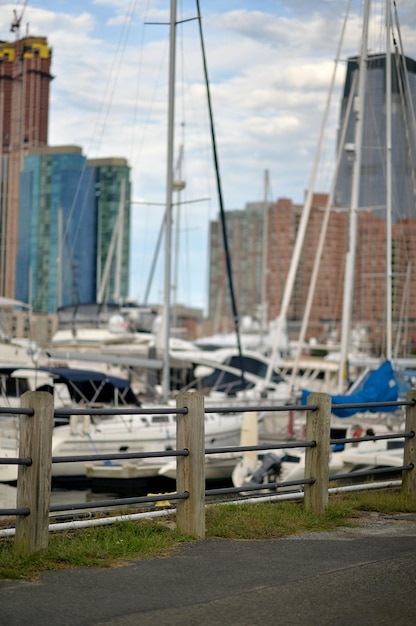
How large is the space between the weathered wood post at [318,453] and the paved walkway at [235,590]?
138 centimetres

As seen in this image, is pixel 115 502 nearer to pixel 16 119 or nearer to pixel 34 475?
pixel 34 475

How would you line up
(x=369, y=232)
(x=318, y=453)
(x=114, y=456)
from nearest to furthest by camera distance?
(x=114, y=456) → (x=318, y=453) → (x=369, y=232)

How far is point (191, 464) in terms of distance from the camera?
327 inches

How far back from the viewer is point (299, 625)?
5.71 m

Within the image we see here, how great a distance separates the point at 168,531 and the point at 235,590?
2010 millimetres

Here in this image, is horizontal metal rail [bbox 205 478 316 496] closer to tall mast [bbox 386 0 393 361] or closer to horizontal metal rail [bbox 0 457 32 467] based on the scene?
horizontal metal rail [bbox 0 457 32 467]

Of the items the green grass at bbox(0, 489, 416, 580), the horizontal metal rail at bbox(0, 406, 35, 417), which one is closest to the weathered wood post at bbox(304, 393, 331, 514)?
the green grass at bbox(0, 489, 416, 580)

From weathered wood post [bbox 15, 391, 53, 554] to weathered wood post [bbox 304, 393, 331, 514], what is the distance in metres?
3.13

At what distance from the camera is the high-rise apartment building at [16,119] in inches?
3268

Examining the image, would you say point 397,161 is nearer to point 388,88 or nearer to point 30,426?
point 388,88

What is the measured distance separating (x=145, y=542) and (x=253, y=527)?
127 centimetres

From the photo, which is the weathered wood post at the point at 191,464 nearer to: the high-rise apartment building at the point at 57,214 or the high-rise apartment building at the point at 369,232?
the high-rise apartment building at the point at 369,232

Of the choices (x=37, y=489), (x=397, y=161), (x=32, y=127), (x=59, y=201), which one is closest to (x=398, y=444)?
(x=37, y=489)

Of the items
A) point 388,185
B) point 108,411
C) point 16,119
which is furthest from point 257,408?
point 16,119
